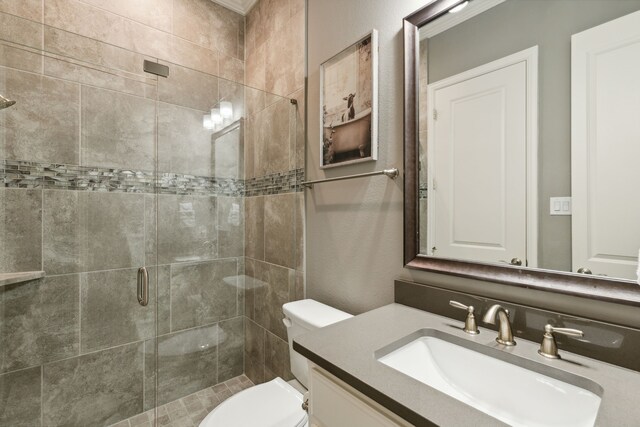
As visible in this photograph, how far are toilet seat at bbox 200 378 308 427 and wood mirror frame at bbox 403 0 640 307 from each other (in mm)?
782

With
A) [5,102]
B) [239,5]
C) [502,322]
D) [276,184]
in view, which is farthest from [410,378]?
[239,5]

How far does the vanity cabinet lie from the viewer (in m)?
0.61

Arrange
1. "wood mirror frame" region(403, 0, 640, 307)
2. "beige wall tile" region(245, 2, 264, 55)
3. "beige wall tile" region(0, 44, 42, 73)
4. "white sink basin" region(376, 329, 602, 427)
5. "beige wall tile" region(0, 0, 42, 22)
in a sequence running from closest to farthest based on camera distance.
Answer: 1. "white sink basin" region(376, 329, 602, 427)
2. "wood mirror frame" region(403, 0, 640, 307)
3. "beige wall tile" region(0, 44, 42, 73)
4. "beige wall tile" region(0, 0, 42, 22)
5. "beige wall tile" region(245, 2, 264, 55)

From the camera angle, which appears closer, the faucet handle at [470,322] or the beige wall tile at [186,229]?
the faucet handle at [470,322]

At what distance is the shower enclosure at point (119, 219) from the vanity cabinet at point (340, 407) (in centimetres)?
106

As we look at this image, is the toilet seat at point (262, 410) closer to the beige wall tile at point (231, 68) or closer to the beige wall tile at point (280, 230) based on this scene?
the beige wall tile at point (280, 230)

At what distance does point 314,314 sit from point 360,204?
0.55 metres

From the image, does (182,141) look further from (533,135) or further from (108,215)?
(533,135)

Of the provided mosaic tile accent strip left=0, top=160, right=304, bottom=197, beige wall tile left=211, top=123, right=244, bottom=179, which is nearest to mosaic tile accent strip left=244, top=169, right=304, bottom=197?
mosaic tile accent strip left=0, top=160, right=304, bottom=197

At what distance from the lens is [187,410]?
1742 mm

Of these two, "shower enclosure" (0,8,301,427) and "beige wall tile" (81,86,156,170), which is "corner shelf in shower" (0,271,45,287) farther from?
"beige wall tile" (81,86,156,170)

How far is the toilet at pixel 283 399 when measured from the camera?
115cm

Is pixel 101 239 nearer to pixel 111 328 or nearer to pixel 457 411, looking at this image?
pixel 111 328

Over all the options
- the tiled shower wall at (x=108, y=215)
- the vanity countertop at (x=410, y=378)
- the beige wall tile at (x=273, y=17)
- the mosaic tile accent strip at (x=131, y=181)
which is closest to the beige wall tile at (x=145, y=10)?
the tiled shower wall at (x=108, y=215)
